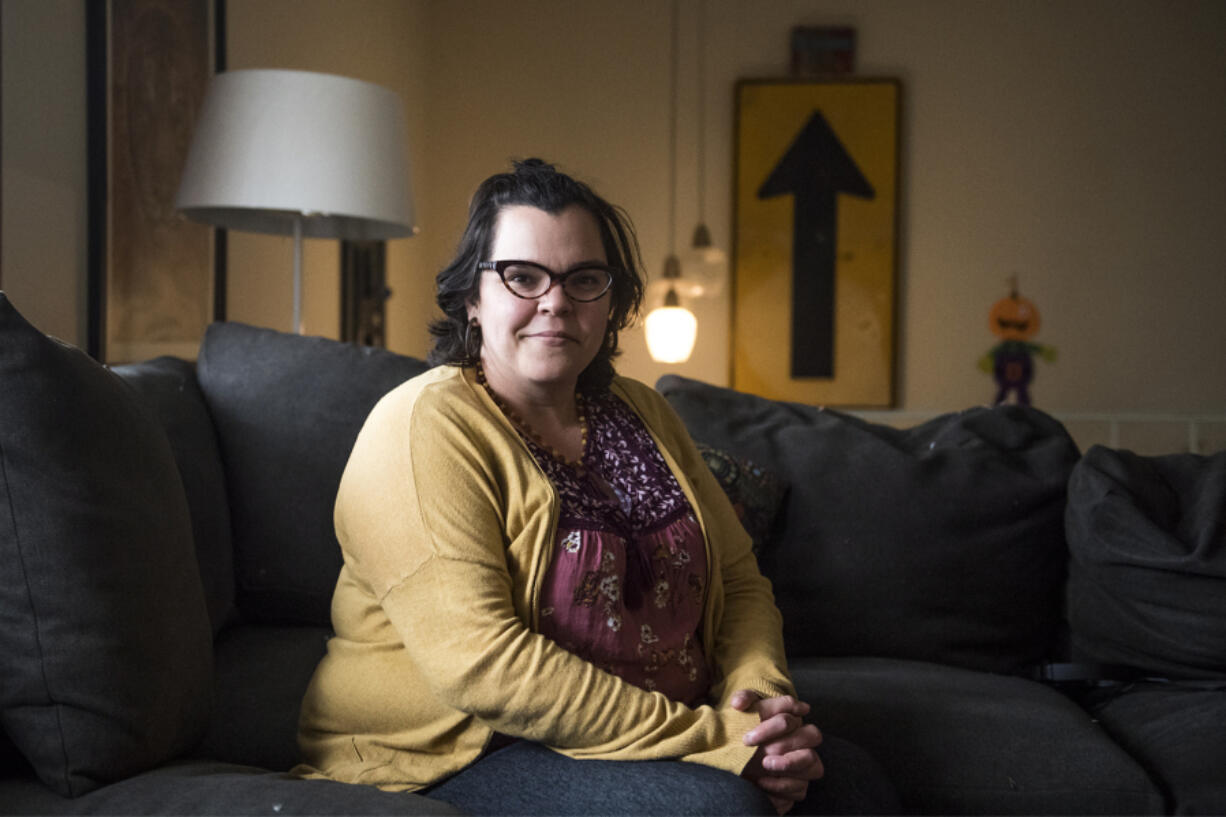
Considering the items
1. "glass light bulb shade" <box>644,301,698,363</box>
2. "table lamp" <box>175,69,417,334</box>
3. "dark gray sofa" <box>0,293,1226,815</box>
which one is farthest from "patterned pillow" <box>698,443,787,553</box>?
"glass light bulb shade" <box>644,301,698,363</box>

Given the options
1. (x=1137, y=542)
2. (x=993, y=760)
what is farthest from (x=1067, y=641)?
(x=993, y=760)

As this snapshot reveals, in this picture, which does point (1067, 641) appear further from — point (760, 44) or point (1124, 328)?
point (760, 44)

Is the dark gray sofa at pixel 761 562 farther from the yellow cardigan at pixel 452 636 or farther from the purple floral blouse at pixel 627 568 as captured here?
the purple floral blouse at pixel 627 568

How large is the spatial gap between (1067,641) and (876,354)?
8.86ft

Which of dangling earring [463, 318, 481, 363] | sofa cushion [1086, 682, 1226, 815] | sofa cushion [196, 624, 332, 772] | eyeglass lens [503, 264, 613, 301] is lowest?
sofa cushion [1086, 682, 1226, 815]

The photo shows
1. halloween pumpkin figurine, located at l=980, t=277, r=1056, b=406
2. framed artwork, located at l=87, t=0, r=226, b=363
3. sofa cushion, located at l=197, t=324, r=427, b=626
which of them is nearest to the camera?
sofa cushion, located at l=197, t=324, r=427, b=626

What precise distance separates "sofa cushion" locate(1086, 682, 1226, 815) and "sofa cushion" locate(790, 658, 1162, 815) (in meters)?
0.05

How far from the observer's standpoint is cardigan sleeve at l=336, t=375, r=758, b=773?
3.49 feet

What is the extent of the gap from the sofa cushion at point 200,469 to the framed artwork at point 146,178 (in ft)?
1.90

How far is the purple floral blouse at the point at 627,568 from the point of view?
1.15m

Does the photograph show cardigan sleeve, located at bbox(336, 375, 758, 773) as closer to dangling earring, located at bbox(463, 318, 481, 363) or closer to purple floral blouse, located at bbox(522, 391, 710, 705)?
purple floral blouse, located at bbox(522, 391, 710, 705)

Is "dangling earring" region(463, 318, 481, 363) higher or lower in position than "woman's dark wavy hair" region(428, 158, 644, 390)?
lower

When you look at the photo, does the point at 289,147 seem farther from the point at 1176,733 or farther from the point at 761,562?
the point at 1176,733

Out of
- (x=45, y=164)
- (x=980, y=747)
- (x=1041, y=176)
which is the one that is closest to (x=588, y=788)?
(x=980, y=747)
